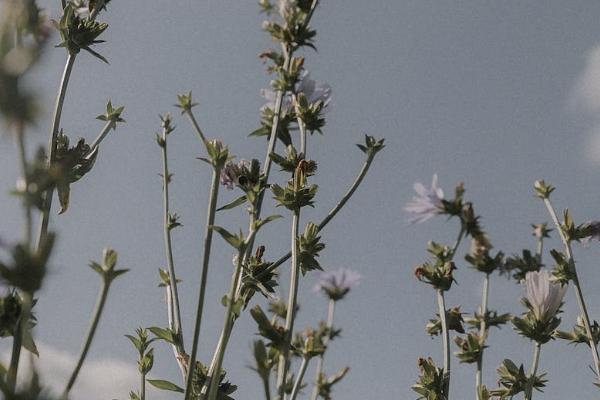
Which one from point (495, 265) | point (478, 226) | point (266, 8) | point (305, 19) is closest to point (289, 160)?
point (305, 19)

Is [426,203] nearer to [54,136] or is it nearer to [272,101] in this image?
[272,101]

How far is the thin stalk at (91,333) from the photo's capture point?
0.76 meters

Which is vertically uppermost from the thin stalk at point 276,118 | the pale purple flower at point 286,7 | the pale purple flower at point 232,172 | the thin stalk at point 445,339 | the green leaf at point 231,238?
the pale purple flower at point 286,7

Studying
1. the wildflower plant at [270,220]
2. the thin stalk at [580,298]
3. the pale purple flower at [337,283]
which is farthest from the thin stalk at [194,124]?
the pale purple flower at [337,283]

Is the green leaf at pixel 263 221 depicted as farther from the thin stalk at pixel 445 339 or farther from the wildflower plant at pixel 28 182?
the thin stalk at pixel 445 339

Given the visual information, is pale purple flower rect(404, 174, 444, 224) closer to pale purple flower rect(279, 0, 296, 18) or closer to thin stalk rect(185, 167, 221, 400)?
pale purple flower rect(279, 0, 296, 18)

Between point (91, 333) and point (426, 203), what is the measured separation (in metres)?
2.35

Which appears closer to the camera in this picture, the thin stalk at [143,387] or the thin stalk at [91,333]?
the thin stalk at [91,333]

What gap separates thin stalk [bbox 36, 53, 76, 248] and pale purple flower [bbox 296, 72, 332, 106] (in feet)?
2.92

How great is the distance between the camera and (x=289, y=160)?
1912 millimetres

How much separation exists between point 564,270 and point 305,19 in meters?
1.50

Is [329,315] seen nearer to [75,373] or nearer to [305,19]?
[305,19]

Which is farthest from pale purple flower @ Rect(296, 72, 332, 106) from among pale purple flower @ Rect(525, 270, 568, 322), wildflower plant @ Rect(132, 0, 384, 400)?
pale purple flower @ Rect(525, 270, 568, 322)

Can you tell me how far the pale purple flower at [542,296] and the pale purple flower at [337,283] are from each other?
2159 mm
